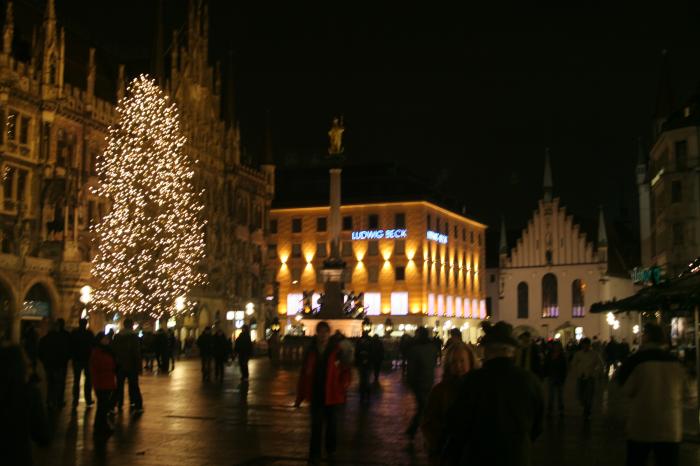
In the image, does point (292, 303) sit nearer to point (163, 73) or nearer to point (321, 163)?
point (321, 163)

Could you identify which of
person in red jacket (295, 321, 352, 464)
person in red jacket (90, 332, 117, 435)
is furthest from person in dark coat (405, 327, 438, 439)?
person in red jacket (90, 332, 117, 435)

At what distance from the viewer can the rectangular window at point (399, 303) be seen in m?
87.0

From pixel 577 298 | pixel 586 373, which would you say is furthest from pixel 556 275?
pixel 586 373

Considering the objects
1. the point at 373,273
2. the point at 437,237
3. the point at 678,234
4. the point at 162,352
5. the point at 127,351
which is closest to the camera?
the point at 127,351

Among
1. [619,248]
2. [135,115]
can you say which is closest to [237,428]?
[135,115]

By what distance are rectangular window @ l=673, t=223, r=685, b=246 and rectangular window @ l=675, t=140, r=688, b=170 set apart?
3.46 metres

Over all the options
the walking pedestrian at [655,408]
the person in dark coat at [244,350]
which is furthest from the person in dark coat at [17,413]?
the person in dark coat at [244,350]

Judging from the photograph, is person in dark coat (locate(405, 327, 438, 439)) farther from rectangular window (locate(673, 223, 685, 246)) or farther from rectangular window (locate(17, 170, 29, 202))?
rectangular window (locate(673, 223, 685, 246))

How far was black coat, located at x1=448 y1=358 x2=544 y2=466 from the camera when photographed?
19.6 ft

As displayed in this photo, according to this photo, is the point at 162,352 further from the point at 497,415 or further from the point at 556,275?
the point at 556,275

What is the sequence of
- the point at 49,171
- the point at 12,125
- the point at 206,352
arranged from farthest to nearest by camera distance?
the point at 49,171, the point at 12,125, the point at 206,352

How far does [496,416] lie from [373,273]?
8294 cm

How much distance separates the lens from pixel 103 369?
51.6ft

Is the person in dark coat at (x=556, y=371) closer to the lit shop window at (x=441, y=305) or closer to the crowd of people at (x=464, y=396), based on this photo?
the crowd of people at (x=464, y=396)
